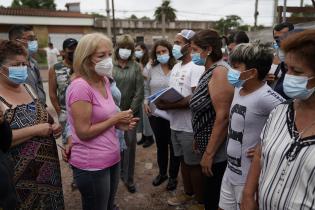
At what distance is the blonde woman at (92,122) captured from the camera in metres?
2.13

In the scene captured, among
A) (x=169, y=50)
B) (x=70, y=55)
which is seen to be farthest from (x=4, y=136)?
(x=169, y=50)

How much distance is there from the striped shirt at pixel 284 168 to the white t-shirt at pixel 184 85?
149 centimetres

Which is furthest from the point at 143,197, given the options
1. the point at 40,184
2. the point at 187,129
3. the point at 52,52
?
the point at 52,52

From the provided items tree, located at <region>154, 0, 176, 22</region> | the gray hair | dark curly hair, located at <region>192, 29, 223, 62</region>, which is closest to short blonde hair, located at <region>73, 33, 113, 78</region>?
dark curly hair, located at <region>192, 29, 223, 62</region>

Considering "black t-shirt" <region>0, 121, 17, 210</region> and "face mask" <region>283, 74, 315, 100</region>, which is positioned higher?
"face mask" <region>283, 74, 315, 100</region>

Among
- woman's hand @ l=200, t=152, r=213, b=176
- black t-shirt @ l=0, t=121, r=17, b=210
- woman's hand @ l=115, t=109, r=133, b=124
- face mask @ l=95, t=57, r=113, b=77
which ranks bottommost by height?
woman's hand @ l=200, t=152, r=213, b=176

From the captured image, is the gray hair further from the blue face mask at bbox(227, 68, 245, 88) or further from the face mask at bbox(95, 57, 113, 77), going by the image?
the face mask at bbox(95, 57, 113, 77)

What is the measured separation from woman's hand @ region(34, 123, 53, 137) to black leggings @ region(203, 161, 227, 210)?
138cm

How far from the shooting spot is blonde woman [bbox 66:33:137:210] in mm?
2127

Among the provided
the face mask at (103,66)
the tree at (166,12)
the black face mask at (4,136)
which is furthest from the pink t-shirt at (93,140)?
the tree at (166,12)

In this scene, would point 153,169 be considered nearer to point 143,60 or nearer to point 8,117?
point 143,60

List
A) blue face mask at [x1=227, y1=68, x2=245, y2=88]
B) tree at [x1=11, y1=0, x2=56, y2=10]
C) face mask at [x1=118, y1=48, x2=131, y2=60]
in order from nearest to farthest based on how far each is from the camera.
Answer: blue face mask at [x1=227, y1=68, x2=245, y2=88], face mask at [x1=118, y1=48, x2=131, y2=60], tree at [x1=11, y1=0, x2=56, y2=10]

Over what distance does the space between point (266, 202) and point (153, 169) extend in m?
2.99

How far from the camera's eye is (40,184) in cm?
224
